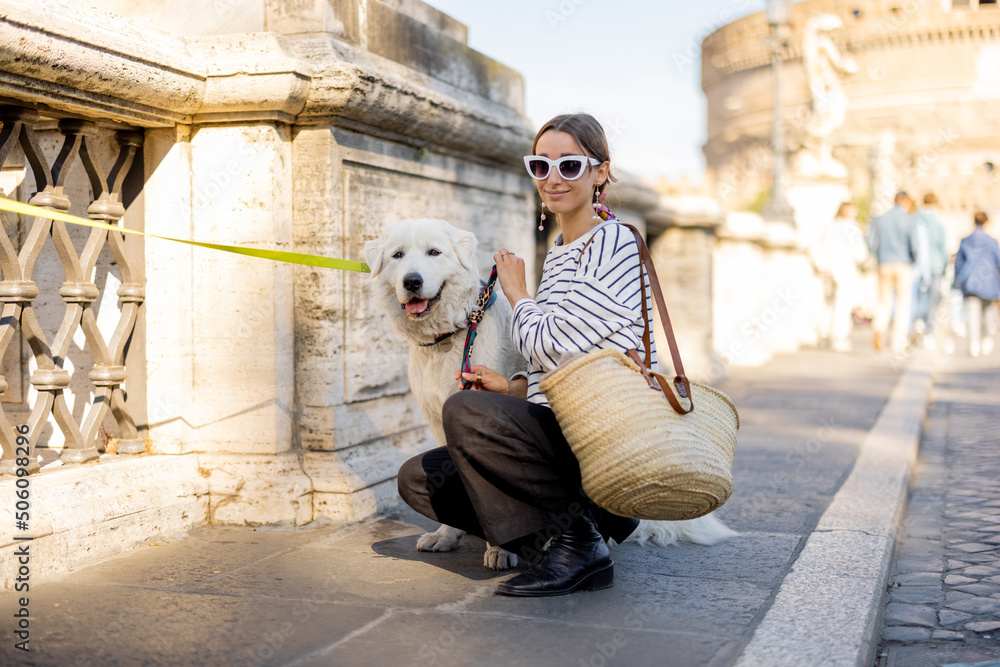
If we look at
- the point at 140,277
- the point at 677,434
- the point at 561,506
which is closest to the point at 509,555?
the point at 561,506

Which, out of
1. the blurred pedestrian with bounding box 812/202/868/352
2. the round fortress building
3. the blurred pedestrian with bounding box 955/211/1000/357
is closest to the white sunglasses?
the blurred pedestrian with bounding box 955/211/1000/357

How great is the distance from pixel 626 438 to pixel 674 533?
4.16 ft

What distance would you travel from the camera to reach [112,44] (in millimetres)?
3473

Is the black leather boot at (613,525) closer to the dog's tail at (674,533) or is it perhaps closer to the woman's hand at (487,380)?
the dog's tail at (674,533)

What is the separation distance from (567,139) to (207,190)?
1754 millimetres

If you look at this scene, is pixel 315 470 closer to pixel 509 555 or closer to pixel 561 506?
pixel 509 555

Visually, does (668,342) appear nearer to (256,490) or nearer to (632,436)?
(632,436)

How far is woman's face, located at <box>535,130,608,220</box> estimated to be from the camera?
3186 mm

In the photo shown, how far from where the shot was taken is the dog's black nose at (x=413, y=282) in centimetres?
342

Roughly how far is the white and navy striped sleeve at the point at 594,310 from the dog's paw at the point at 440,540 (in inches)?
38.3

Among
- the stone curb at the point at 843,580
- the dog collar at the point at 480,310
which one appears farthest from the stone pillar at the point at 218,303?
the stone curb at the point at 843,580

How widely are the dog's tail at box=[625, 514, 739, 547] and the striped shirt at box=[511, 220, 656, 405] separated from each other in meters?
1.04

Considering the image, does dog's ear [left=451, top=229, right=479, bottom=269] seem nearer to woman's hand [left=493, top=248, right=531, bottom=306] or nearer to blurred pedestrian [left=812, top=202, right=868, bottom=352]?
woman's hand [left=493, top=248, right=531, bottom=306]

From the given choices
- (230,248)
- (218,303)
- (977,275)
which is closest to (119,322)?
(218,303)
